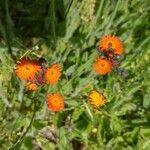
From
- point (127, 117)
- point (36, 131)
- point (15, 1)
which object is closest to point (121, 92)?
point (127, 117)

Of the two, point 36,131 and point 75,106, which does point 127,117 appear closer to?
point 75,106

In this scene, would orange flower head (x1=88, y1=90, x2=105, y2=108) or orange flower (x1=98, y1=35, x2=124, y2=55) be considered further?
orange flower head (x1=88, y1=90, x2=105, y2=108)

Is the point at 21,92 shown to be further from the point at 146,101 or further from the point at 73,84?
the point at 146,101

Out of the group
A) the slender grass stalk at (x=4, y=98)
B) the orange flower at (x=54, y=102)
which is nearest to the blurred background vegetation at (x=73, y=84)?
the slender grass stalk at (x=4, y=98)

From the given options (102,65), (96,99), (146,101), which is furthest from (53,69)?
(146,101)

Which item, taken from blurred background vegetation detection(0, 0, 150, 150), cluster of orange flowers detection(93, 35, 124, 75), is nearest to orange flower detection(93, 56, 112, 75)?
cluster of orange flowers detection(93, 35, 124, 75)

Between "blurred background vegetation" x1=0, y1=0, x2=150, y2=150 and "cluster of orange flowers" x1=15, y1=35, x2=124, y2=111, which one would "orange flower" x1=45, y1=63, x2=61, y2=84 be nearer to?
"cluster of orange flowers" x1=15, y1=35, x2=124, y2=111
